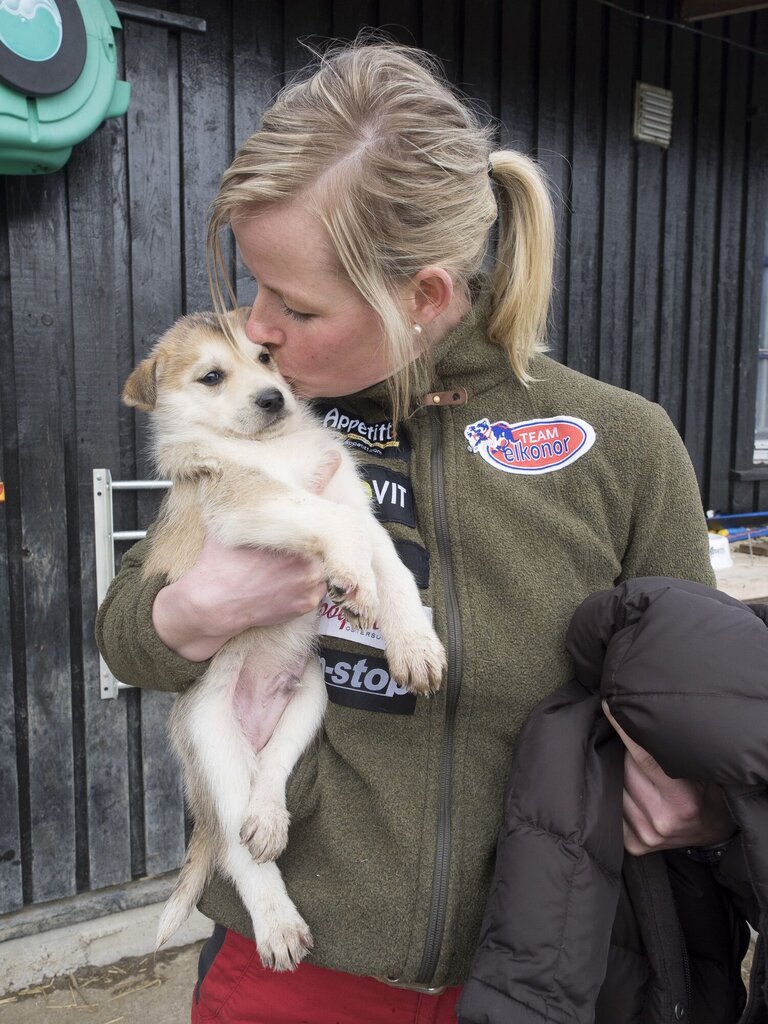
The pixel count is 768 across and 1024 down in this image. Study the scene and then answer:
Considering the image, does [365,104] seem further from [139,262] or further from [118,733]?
[118,733]

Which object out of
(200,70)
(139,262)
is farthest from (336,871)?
(200,70)

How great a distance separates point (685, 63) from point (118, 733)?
5.35 m

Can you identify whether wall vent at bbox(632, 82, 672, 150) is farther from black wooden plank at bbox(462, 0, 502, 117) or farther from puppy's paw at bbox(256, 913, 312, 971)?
puppy's paw at bbox(256, 913, 312, 971)

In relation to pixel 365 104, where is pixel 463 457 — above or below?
below

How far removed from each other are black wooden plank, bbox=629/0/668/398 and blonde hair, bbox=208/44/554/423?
395 cm

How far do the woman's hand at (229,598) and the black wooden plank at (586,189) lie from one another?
12.7ft

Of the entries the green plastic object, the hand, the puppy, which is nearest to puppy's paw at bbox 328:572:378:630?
the puppy

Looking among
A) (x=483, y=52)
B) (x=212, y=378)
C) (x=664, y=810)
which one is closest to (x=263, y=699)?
(x=212, y=378)

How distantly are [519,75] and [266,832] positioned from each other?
454 cm

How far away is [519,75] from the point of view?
473cm

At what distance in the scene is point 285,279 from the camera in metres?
1.62

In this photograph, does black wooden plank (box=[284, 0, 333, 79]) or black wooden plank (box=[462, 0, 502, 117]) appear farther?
black wooden plank (box=[462, 0, 502, 117])

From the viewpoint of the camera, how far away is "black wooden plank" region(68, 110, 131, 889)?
369cm

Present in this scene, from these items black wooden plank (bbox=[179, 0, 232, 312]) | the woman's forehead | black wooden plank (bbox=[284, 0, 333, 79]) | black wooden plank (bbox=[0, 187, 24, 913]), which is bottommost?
black wooden plank (bbox=[0, 187, 24, 913])
